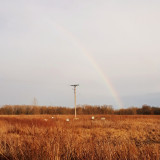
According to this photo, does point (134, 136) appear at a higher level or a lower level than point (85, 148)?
lower

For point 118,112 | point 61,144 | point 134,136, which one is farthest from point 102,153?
point 118,112

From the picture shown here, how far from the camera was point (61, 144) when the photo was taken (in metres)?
4.36

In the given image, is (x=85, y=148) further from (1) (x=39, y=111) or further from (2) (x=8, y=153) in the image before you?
(1) (x=39, y=111)

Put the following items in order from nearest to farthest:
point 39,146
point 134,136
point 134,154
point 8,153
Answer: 1. point 134,154
2. point 39,146
3. point 8,153
4. point 134,136

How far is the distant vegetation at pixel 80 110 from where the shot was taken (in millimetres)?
52438

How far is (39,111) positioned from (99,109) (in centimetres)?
1556

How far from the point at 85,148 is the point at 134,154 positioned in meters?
1.04

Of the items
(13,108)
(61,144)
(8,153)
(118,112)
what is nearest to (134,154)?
(61,144)

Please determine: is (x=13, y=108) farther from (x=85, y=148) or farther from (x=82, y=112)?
(x=85, y=148)

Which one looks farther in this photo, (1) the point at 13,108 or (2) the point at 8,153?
(1) the point at 13,108

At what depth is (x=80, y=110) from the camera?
54.0m

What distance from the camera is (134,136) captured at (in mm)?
11227

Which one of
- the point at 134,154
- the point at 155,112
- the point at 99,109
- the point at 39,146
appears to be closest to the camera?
the point at 134,154

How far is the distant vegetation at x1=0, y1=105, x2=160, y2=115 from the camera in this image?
52.4 meters
